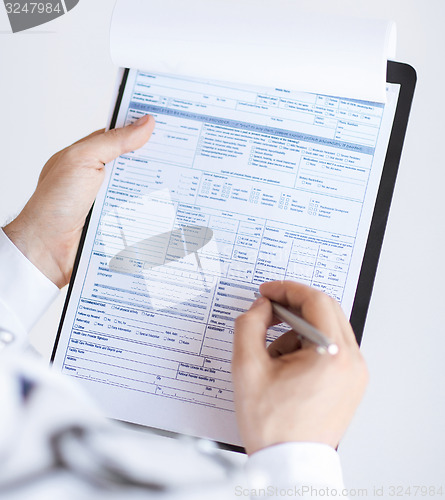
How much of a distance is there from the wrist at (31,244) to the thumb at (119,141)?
137 mm

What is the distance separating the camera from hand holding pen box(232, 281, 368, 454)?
0.45 m

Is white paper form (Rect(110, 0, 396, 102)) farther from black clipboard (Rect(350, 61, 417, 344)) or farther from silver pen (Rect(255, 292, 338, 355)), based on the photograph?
silver pen (Rect(255, 292, 338, 355))

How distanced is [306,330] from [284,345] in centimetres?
9

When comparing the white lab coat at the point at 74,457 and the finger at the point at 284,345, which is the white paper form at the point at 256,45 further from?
the white lab coat at the point at 74,457

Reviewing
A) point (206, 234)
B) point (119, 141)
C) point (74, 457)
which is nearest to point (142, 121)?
point (119, 141)

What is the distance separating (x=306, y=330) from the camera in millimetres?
475

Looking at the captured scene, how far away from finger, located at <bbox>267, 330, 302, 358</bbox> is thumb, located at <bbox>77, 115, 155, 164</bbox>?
26 centimetres

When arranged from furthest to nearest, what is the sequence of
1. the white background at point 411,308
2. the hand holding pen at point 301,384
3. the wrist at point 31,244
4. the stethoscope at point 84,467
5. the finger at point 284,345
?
the white background at point 411,308 < the wrist at point 31,244 < the finger at point 284,345 < the hand holding pen at point 301,384 < the stethoscope at point 84,467

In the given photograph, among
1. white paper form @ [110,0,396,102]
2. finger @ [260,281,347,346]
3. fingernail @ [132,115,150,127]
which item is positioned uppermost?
white paper form @ [110,0,396,102]

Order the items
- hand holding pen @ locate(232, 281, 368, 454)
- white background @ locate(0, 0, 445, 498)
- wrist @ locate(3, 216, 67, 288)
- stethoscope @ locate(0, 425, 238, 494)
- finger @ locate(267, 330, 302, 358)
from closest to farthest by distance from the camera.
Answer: stethoscope @ locate(0, 425, 238, 494) < hand holding pen @ locate(232, 281, 368, 454) < finger @ locate(267, 330, 302, 358) < wrist @ locate(3, 216, 67, 288) < white background @ locate(0, 0, 445, 498)

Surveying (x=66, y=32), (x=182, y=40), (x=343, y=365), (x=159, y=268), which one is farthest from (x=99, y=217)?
(x=66, y=32)

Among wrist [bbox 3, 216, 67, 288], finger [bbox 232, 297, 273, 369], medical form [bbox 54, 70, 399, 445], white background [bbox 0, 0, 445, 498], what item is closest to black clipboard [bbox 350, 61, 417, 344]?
medical form [bbox 54, 70, 399, 445]

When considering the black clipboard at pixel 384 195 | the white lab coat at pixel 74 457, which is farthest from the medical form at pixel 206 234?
the white lab coat at pixel 74 457

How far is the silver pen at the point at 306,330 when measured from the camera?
455 millimetres
